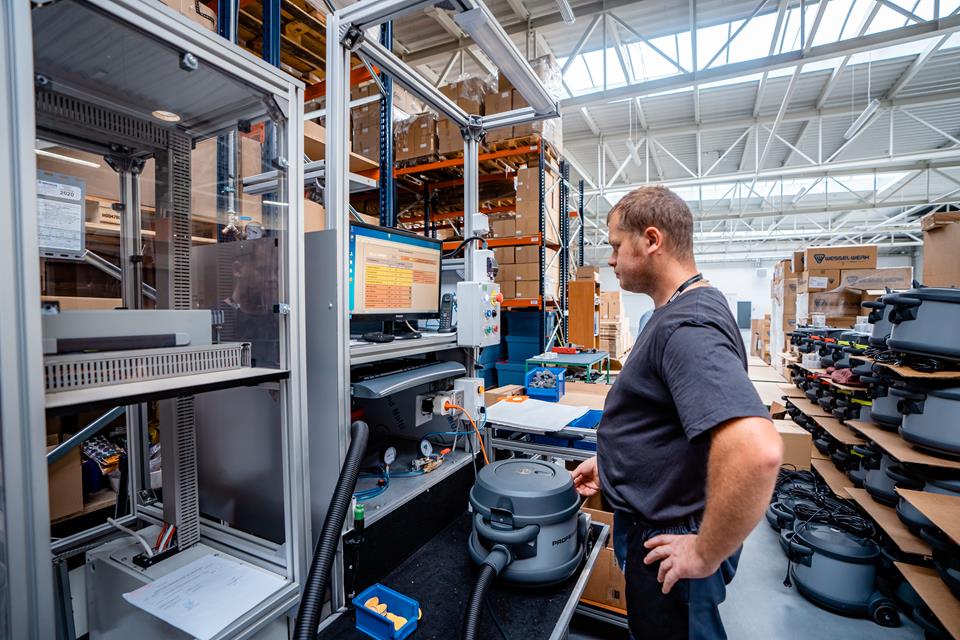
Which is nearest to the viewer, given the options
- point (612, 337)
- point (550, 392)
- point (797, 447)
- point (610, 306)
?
point (550, 392)

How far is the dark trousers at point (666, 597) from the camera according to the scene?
38.5 inches

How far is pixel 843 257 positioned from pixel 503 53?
4703 millimetres

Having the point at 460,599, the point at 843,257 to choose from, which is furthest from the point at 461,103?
the point at 843,257

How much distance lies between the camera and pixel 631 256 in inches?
45.1

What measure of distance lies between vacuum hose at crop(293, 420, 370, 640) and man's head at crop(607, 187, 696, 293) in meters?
0.81

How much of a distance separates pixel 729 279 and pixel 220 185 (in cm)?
1570

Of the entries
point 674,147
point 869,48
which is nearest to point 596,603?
point 869,48

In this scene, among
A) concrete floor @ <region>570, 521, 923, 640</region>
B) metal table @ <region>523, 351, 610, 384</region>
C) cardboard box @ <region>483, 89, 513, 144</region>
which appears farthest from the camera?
cardboard box @ <region>483, 89, 513, 144</region>

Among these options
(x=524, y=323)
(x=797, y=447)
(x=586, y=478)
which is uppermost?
(x=524, y=323)

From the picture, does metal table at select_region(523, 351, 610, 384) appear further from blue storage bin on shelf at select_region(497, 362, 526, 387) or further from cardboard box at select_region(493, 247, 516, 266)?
cardboard box at select_region(493, 247, 516, 266)

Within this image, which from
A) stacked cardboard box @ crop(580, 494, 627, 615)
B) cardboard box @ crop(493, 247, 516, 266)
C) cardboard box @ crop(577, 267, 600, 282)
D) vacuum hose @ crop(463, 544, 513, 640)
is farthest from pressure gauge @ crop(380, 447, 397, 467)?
cardboard box @ crop(577, 267, 600, 282)

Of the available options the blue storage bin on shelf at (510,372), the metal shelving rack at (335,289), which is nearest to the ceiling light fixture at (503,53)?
the metal shelving rack at (335,289)

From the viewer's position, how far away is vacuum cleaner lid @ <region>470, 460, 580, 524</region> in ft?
3.64

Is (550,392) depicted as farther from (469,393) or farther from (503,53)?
(503,53)
